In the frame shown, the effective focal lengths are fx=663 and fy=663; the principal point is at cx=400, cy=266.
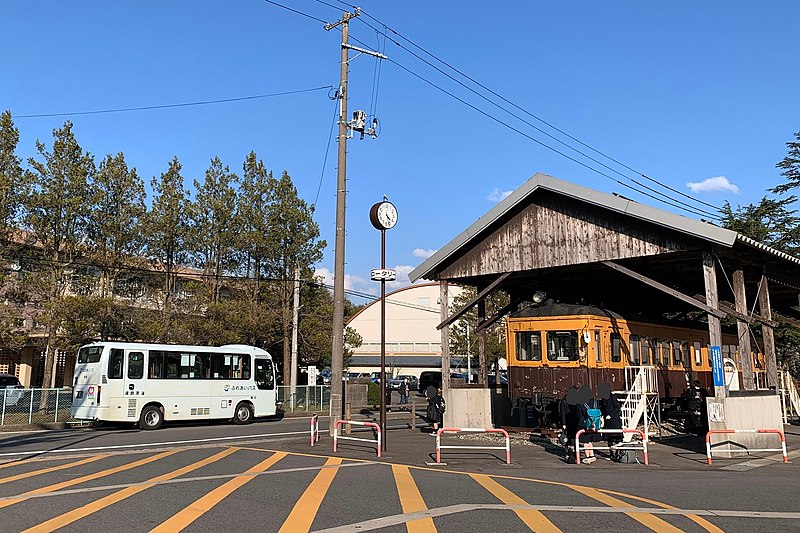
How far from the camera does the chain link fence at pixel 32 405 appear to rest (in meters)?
22.3

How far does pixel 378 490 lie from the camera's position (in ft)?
31.0

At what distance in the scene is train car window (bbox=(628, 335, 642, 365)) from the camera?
1931 centimetres

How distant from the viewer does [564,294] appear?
2281 cm

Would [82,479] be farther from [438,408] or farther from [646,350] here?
[646,350]

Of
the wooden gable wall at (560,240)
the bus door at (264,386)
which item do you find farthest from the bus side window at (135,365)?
the wooden gable wall at (560,240)

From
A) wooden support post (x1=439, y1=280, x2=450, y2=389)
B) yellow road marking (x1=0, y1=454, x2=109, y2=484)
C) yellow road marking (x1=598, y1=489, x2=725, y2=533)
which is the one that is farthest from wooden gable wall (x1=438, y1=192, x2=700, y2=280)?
yellow road marking (x1=0, y1=454, x2=109, y2=484)

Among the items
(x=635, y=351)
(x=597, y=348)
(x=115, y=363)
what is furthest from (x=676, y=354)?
(x=115, y=363)

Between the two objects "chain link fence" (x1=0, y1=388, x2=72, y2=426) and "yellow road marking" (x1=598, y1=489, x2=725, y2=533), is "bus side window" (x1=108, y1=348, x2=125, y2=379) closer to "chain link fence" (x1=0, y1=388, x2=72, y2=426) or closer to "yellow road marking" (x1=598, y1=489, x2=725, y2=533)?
"chain link fence" (x1=0, y1=388, x2=72, y2=426)

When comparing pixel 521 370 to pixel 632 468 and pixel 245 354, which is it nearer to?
pixel 632 468

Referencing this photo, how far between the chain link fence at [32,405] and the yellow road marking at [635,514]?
64.5 ft

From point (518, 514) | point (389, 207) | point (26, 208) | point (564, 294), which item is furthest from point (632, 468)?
point (26, 208)

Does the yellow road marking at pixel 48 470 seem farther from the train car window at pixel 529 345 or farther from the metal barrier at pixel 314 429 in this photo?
the train car window at pixel 529 345

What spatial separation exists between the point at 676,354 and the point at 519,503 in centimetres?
1570

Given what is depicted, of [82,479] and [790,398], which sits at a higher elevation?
[790,398]
